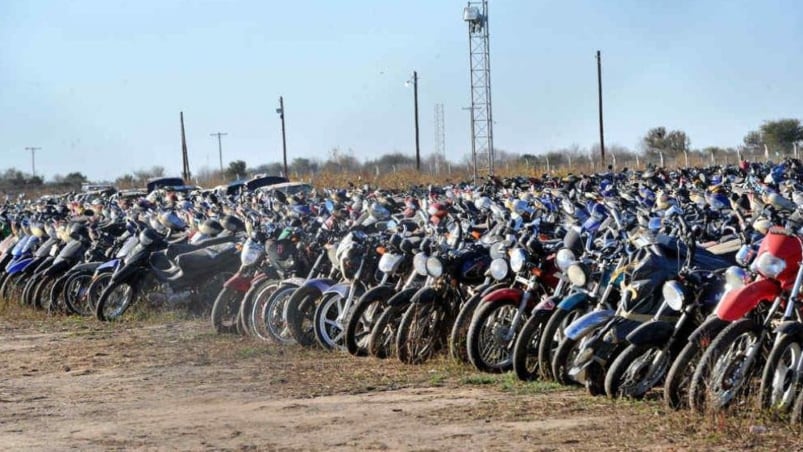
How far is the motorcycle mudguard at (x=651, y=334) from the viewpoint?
6.92m

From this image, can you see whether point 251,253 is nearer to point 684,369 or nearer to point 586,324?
point 586,324

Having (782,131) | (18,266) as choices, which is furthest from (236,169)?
(18,266)

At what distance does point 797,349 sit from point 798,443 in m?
0.56

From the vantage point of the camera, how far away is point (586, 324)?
24.3 ft

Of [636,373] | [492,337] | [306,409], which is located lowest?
[306,409]

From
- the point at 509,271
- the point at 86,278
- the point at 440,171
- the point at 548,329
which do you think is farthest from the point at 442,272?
the point at 440,171

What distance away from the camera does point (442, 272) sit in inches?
359

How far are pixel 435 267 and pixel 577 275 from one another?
1497mm

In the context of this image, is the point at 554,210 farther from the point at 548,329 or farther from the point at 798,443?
the point at 798,443

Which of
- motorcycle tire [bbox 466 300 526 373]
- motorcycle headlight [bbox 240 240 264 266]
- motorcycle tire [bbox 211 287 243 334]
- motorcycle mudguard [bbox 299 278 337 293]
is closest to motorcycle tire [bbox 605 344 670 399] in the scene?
motorcycle tire [bbox 466 300 526 373]

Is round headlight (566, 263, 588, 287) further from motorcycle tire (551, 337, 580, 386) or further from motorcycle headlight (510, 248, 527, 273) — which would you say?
motorcycle headlight (510, 248, 527, 273)

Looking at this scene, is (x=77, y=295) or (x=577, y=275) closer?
(x=577, y=275)

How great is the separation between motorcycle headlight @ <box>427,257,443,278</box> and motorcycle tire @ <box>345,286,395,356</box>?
1.59ft

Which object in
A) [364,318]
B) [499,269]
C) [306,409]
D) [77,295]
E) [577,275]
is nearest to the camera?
[306,409]
